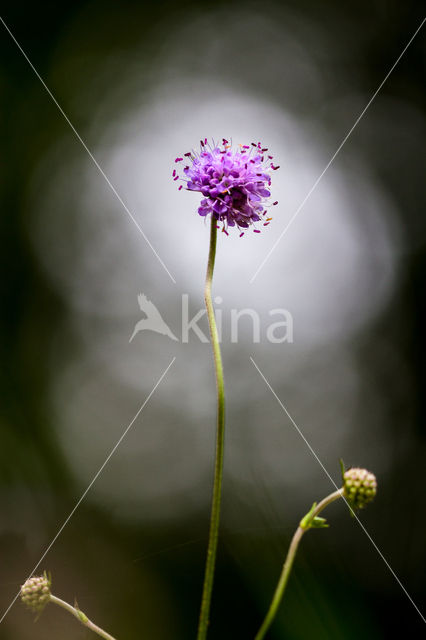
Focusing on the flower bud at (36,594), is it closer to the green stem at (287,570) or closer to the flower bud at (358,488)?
the green stem at (287,570)

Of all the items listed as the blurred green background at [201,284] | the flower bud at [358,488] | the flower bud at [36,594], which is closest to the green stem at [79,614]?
the flower bud at [36,594]

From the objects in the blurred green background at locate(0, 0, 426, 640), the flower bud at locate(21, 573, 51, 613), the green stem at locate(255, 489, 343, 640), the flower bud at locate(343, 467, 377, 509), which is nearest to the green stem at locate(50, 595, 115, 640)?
the flower bud at locate(21, 573, 51, 613)

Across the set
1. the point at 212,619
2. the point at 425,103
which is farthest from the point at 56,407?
the point at 425,103

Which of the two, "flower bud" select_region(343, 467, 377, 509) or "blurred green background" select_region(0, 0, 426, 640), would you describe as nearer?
"flower bud" select_region(343, 467, 377, 509)

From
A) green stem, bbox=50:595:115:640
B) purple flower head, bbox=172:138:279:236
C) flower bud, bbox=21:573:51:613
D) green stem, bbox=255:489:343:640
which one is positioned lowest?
flower bud, bbox=21:573:51:613

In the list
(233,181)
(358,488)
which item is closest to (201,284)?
(233,181)

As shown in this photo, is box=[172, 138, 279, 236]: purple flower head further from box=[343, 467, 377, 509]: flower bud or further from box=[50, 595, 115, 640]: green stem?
box=[50, 595, 115, 640]: green stem

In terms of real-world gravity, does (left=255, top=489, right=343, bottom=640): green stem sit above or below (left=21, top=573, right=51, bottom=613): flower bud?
above
